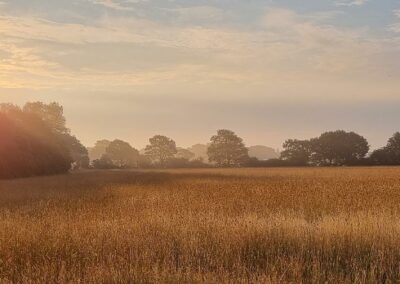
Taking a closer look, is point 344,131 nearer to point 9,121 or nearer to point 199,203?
point 9,121

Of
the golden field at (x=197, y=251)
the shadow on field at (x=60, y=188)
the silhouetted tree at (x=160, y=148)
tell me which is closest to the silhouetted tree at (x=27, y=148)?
the shadow on field at (x=60, y=188)

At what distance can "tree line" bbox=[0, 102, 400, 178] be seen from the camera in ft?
148

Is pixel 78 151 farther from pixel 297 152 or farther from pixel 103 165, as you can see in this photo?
pixel 297 152

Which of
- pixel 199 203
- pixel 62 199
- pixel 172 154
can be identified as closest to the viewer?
pixel 199 203

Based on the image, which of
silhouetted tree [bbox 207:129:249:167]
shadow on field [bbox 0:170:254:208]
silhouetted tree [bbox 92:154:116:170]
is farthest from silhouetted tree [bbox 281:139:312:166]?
shadow on field [bbox 0:170:254:208]

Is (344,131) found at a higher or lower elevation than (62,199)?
higher

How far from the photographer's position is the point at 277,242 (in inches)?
371

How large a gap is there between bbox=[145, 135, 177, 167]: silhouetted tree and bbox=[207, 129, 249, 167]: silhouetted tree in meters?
17.7

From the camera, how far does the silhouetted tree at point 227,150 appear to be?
9788cm

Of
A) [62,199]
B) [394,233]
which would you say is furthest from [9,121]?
[394,233]

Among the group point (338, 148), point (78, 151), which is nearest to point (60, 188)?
point (338, 148)

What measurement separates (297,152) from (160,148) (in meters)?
40.2

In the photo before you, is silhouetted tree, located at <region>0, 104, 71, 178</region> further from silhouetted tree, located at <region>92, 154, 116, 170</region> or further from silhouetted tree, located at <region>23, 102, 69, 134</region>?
silhouetted tree, located at <region>92, 154, 116, 170</region>

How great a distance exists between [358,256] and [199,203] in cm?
801
